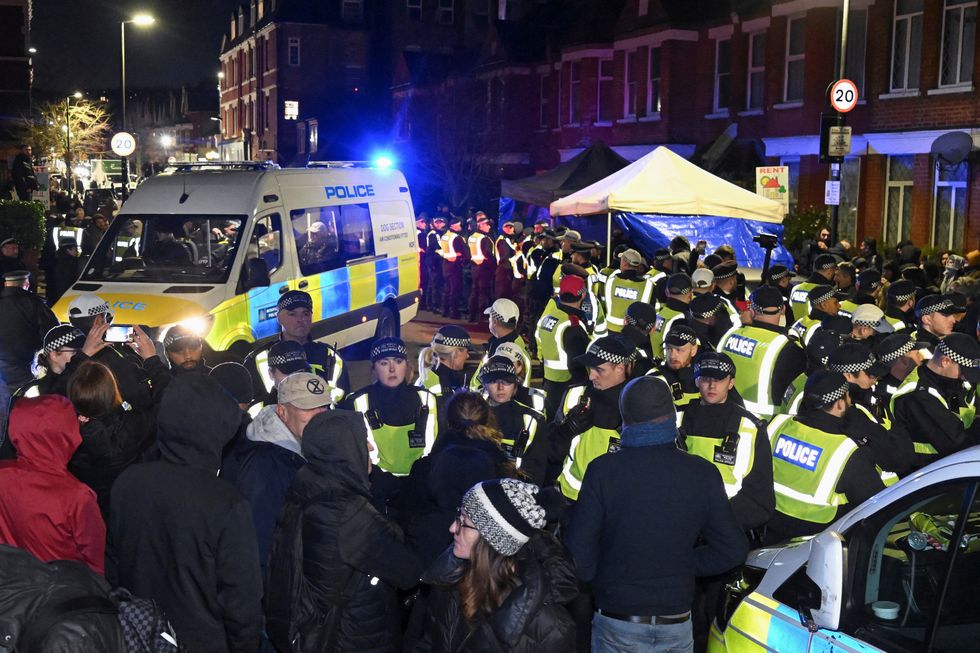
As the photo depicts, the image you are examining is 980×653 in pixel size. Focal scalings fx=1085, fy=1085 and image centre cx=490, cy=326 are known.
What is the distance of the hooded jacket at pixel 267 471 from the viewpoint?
4832mm

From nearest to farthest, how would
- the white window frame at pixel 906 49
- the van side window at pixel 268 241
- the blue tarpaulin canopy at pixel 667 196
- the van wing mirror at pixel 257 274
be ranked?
the van wing mirror at pixel 257 274, the van side window at pixel 268 241, the blue tarpaulin canopy at pixel 667 196, the white window frame at pixel 906 49

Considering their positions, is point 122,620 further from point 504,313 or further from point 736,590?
point 504,313

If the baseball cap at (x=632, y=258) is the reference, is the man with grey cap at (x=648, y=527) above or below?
below

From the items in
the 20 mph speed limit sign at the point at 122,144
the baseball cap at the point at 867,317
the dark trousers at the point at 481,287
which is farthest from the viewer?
the 20 mph speed limit sign at the point at 122,144

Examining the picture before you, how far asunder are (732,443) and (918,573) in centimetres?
148

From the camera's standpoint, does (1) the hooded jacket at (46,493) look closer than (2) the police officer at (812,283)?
Yes

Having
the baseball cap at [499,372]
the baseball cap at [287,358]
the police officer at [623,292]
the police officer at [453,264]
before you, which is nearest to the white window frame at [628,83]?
the police officer at [453,264]

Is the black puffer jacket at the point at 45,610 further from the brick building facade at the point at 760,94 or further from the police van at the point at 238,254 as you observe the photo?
the brick building facade at the point at 760,94

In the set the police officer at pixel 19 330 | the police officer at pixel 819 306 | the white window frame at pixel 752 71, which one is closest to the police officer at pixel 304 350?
the police officer at pixel 19 330

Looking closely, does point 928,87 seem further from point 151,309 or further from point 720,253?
point 151,309

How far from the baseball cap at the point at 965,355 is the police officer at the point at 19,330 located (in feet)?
24.1

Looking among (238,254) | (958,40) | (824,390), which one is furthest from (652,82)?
(824,390)

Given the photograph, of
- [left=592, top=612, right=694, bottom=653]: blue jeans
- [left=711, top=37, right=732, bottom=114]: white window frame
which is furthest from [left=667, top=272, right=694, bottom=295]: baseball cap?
[left=711, top=37, right=732, bottom=114]: white window frame

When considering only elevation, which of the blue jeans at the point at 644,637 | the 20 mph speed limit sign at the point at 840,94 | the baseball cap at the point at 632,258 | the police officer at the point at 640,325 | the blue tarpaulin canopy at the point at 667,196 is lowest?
the blue jeans at the point at 644,637
